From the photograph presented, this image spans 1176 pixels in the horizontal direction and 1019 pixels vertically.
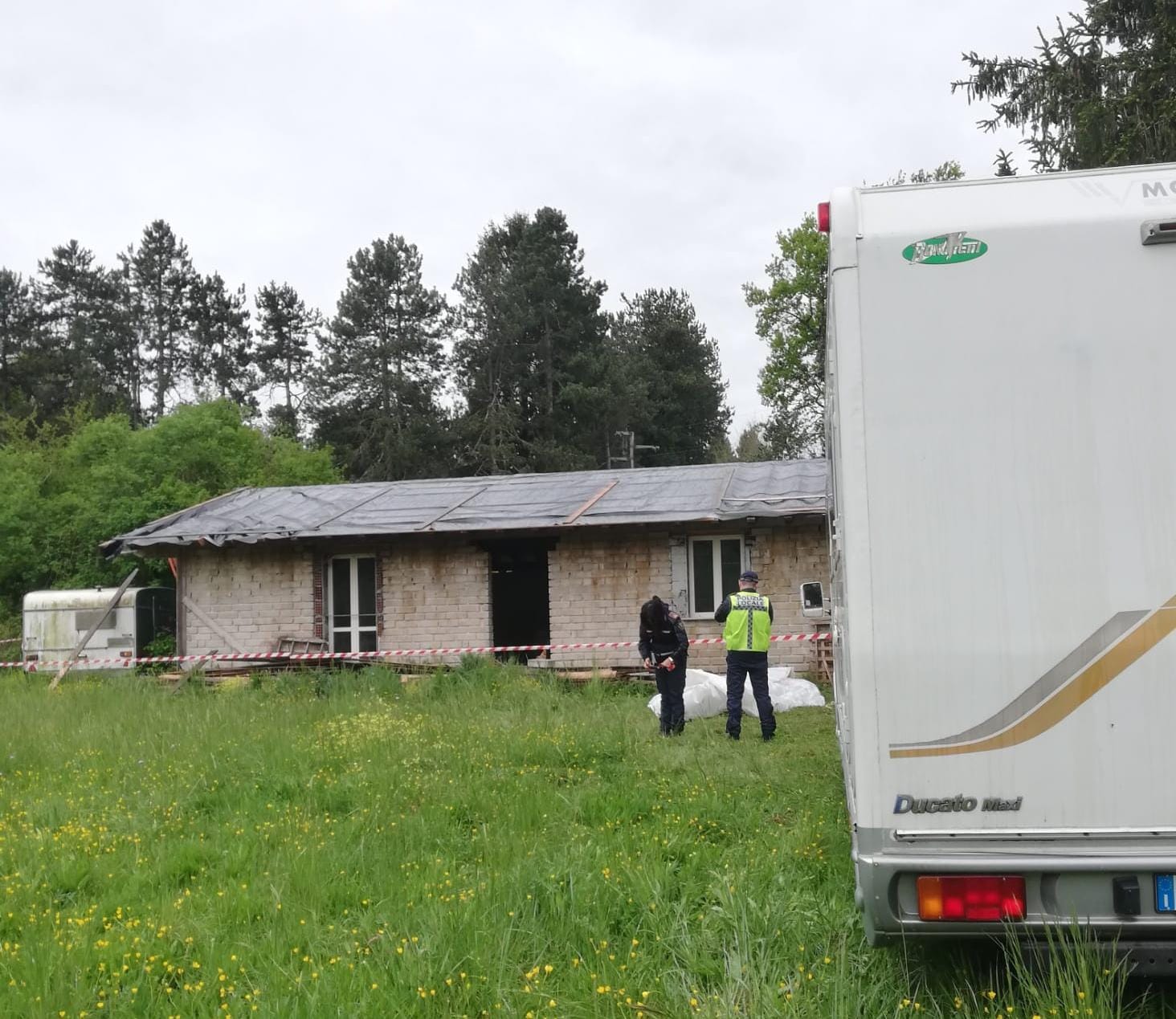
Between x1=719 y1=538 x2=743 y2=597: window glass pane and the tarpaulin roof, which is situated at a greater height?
the tarpaulin roof

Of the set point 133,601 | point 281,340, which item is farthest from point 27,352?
point 133,601

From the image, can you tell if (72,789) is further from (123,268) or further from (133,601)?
(123,268)

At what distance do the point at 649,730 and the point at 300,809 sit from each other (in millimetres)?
4346

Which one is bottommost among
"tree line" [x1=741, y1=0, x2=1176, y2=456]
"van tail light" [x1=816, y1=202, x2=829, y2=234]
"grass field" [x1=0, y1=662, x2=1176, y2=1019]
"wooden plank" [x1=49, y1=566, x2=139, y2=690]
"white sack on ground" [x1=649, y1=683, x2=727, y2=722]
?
"grass field" [x1=0, y1=662, x2=1176, y2=1019]

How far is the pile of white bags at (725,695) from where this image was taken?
11977mm

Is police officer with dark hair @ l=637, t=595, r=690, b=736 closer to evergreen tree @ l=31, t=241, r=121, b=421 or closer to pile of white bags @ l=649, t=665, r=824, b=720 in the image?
pile of white bags @ l=649, t=665, r=824, b=720

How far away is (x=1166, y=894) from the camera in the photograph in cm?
338

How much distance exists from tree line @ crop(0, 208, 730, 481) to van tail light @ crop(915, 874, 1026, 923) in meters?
36.5

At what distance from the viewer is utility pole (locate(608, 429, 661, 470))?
37.4 metres

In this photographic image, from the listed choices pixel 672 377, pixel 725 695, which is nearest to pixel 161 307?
pixel 672 377

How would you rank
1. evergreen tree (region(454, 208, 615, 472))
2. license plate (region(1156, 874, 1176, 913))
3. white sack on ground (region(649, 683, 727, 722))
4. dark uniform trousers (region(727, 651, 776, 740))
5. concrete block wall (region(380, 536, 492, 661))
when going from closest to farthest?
license plate (region(1156, 874, 1176, 913)) → dark uniform trousers (region(727, 651, 776, 740)) → white sack on ground (region(649, 683, 727, 722)) → concrete block wall (region(380, 536, 492, 661)) → evergreen tree (region(454, 208, 615, 472))

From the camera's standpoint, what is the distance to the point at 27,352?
157 feet

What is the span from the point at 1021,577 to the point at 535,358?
40843 millimetres

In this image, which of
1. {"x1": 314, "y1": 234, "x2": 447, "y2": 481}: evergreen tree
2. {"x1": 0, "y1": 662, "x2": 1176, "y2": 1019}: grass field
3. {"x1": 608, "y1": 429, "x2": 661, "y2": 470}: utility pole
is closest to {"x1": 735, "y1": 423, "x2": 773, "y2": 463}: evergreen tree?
{"x1": 608, "y1": 429, "x2": 661, "y2": 470}: utility pole
